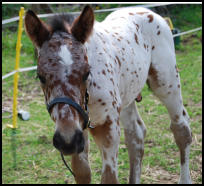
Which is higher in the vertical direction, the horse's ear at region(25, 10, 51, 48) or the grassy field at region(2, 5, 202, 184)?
the horse's ear at region(25, 10, 51, 48)

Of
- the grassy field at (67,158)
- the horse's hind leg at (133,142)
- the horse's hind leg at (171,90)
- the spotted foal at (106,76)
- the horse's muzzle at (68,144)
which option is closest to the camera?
the horse's muzzle at (68,144)

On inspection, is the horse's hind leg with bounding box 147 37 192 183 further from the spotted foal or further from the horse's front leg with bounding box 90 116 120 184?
the horse's front leg with bounding box 90 116 120 184

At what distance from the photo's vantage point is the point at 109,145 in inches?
102

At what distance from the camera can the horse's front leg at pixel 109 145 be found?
2.58 meters

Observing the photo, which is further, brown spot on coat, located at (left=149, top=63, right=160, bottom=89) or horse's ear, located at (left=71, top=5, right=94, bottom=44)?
brown spot on coat, located at (left=149, top=63, right=160, bottom=89)

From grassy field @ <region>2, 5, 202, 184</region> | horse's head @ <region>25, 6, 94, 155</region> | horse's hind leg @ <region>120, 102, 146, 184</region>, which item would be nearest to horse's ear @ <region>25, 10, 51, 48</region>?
horse's head @ <region>25, 6, 94, 155</region>

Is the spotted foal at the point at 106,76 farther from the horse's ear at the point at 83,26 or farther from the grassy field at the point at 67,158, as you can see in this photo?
the grassy field at the point at 67,158

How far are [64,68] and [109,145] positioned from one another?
787 mm

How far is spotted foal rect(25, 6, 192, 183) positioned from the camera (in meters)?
2.09

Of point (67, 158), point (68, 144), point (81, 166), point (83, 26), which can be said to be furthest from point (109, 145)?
point (67, 158)

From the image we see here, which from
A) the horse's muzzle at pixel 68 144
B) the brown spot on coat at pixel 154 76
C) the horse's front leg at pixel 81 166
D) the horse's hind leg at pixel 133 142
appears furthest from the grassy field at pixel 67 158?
the horse's muzzle at pixel 68 144

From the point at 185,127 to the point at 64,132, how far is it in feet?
6.24

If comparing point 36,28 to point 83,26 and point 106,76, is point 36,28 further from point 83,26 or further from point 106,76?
point 106,76

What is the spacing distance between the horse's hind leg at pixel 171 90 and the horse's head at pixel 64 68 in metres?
1.16
